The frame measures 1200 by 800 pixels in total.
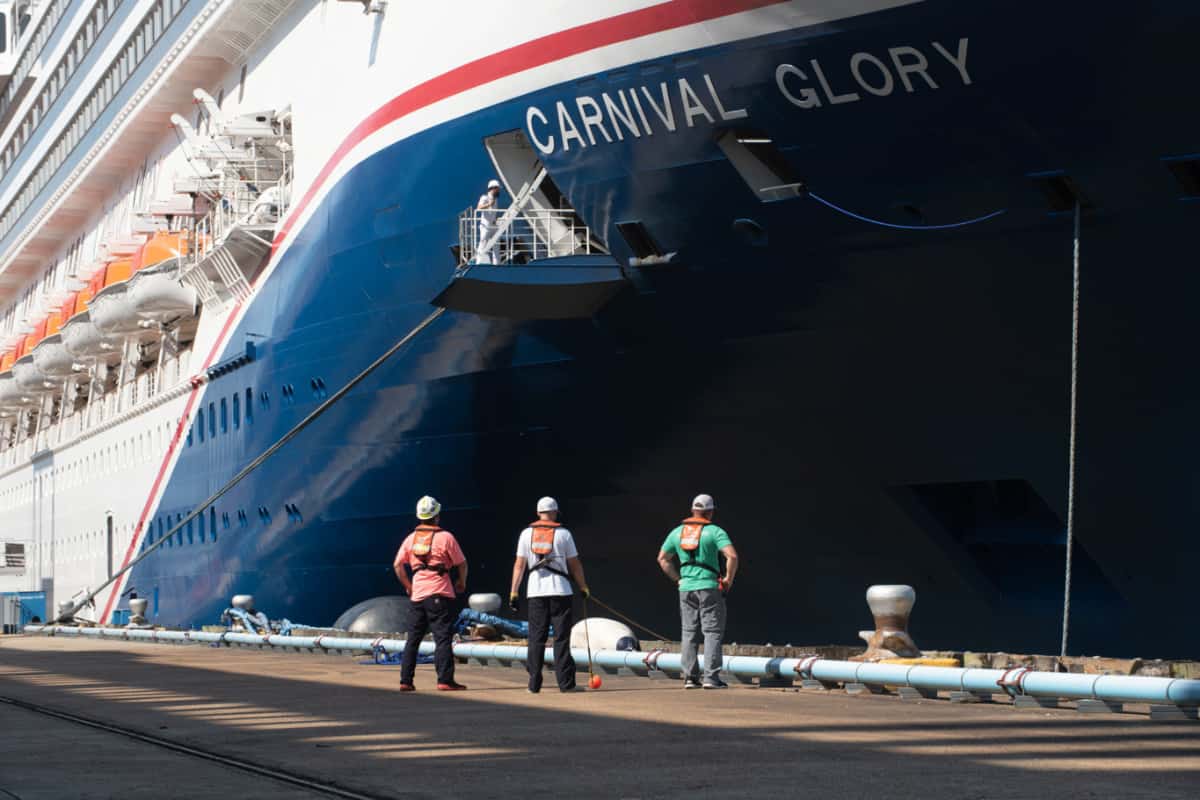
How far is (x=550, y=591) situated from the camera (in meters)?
13.6

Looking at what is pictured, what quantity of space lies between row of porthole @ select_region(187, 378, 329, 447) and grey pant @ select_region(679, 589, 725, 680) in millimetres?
9401

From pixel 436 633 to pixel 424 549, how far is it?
0.67 m

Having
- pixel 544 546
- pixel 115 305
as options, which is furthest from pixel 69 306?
pixel 544 546

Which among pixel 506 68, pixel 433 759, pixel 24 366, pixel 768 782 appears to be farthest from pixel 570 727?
pixel 24 366

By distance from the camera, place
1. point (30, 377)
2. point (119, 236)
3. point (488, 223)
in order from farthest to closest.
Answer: point (30, 377)
point (119, 236)
point (488, 223)

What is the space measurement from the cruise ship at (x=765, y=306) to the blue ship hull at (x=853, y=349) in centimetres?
3

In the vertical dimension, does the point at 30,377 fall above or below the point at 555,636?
above

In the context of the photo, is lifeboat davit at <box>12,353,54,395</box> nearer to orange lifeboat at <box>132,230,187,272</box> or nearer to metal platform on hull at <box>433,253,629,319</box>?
orange lifeboat at <box>132,230,187,272</box>

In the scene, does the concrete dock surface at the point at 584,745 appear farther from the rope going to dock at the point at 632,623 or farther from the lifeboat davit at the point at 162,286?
the lifeboat davit at the point at 162,286

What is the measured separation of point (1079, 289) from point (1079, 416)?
4.22 feet

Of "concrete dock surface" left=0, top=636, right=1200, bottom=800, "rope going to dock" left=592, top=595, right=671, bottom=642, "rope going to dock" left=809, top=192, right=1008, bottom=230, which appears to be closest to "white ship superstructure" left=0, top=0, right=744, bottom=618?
"rope going to dock" left=809, top=192, right=1008, bottom=230

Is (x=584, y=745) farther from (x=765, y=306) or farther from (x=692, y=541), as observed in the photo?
(x=765, y=306)

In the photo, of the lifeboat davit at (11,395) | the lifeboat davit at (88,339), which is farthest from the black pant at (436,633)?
the lifeboat davit at (11,395)

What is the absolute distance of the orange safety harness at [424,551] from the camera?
13.9 m
